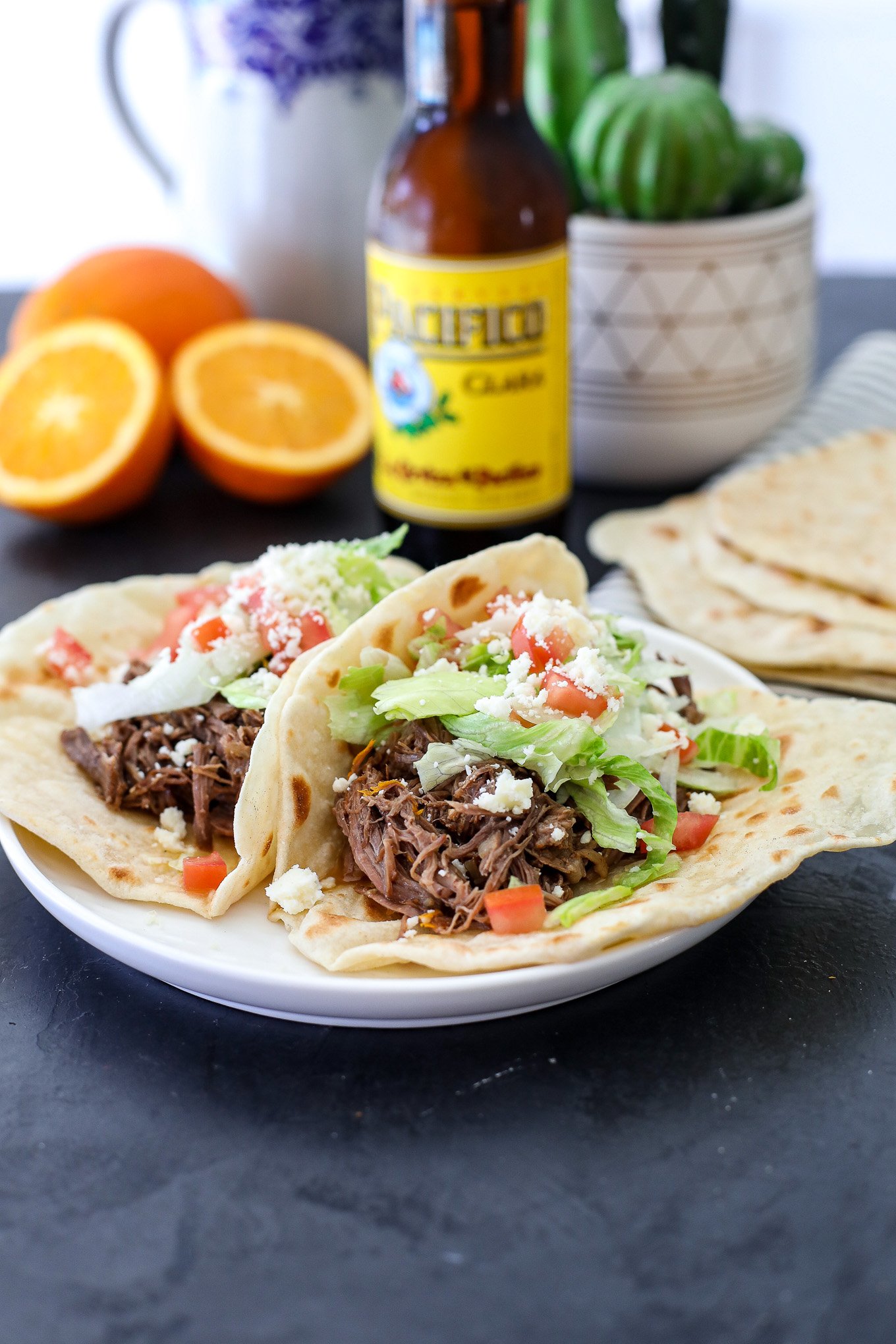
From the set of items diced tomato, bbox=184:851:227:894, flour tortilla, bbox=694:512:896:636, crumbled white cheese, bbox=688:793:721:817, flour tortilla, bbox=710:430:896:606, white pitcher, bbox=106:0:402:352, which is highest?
white pitcher, bbox=106:0:402:352

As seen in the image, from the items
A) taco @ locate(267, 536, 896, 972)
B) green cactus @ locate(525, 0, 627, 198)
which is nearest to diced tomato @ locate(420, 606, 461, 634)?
taco @ locate(267, 536, 896, 972)

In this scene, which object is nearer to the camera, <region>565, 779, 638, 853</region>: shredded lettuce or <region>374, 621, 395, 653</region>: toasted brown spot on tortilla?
<region>565, 779, 638, 853</region>: shredded lettuce

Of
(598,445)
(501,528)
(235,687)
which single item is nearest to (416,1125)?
(235,687)

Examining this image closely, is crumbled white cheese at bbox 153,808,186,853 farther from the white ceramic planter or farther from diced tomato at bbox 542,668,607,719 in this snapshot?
the white ceramic planter

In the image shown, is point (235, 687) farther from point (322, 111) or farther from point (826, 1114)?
point (322, 111)

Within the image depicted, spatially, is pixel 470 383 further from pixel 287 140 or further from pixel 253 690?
pixel 287 140

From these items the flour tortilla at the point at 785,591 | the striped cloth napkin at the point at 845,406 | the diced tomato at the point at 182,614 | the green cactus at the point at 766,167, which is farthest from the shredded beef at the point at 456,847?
the green cactus at the point at 766,167

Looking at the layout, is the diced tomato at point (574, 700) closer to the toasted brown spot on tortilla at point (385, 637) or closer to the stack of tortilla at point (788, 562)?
the toasted brown spot on tortilla at point (385, 637)
